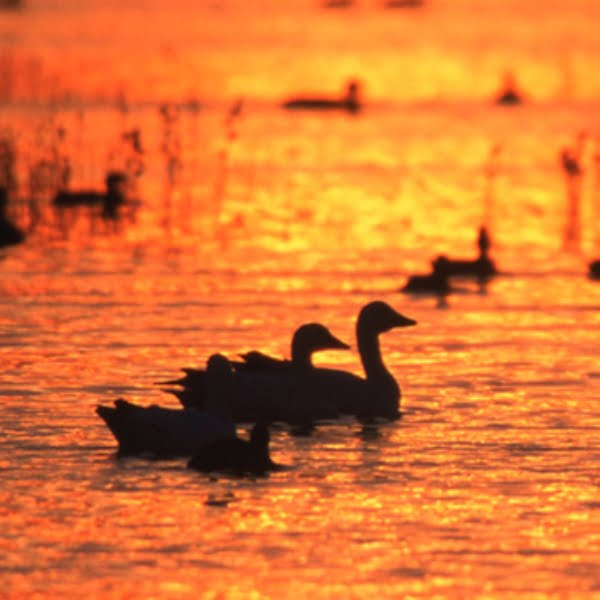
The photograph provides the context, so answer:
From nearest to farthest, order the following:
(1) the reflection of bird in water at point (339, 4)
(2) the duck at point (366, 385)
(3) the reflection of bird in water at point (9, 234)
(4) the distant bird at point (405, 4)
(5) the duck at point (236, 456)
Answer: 1. (5) the duck at point (236, 456)
2. (2) the duck at point (366, 385)
3. (3) the reflection of bird in water at point (9, 234)
4. (1) the reflection of bird in water at point (339, 4)
5. (4) the distant bird at point (405, 4)

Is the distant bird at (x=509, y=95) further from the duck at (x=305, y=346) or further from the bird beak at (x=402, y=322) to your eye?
the duck at (x=305, y=346)

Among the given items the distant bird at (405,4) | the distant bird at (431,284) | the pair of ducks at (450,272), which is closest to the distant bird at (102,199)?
the pair of ducks at (450,272)

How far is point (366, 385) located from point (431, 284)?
7.25m

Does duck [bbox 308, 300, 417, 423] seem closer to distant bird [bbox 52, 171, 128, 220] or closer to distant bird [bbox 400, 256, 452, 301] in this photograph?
distant bird [bbox 400, 256, 452, 301]

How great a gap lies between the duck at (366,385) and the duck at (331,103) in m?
33.9

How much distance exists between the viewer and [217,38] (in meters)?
77.2

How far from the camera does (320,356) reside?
23000mm

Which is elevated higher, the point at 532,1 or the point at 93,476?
the point at 532,1

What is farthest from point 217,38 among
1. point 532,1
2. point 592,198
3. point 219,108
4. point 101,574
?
point 101,574

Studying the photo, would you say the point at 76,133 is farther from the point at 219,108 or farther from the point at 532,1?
the point at 532,1

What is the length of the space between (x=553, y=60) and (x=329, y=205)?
35431 mm

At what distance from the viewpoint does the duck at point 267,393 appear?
60.2 ft

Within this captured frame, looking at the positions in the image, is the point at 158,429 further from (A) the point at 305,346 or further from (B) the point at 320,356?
(B) the point at 320,356

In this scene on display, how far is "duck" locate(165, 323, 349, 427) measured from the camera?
18.3 meters
